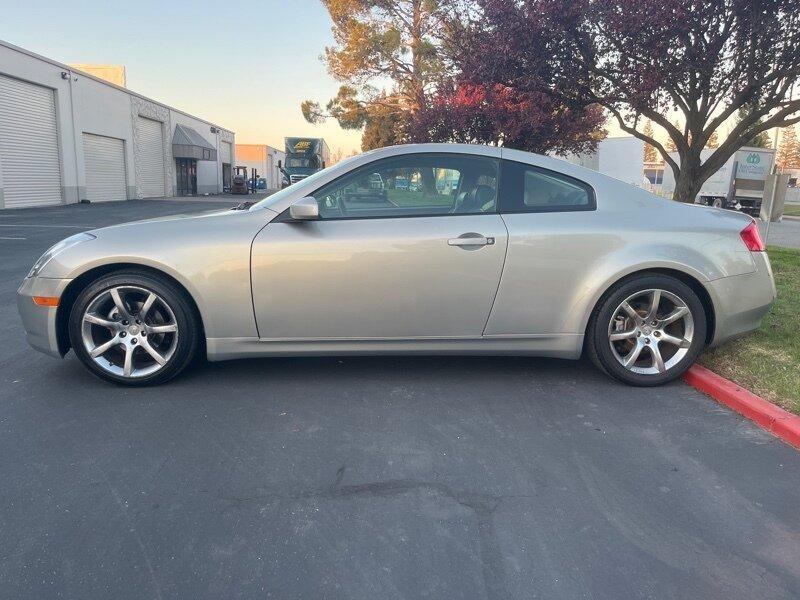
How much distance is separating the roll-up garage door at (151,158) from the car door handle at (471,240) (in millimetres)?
34971

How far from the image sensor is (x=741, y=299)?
4148 mm

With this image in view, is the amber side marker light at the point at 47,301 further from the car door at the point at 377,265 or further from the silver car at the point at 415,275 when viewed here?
the car door at the point at 377,265

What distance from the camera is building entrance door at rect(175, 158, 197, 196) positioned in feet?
137

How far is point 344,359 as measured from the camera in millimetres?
4648

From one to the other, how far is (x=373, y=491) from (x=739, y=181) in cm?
3322

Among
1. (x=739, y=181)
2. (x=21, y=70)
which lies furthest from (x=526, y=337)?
(x=739, y=181)

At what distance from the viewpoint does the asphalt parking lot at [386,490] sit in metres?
2.18

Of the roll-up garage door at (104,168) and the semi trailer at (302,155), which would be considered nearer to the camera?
the roll-up garage door at (104,168)

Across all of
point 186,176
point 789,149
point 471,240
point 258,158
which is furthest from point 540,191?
point 789,149

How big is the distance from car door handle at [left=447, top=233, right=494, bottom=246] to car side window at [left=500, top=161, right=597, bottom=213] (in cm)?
27

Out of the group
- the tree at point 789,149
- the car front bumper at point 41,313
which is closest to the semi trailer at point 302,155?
the car front bumper at point 41,313

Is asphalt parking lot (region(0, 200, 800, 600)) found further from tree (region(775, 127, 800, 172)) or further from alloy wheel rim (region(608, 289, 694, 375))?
tree (region(775, 127, 800, 172))

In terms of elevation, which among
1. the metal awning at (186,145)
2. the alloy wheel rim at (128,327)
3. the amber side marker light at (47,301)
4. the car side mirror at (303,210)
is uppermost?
the metal awning at (186,145)

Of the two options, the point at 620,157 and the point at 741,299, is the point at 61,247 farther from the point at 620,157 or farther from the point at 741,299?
the point at 620,157
